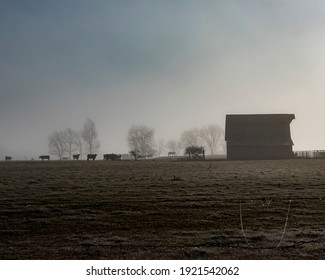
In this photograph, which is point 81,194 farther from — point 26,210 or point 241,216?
point 241,216

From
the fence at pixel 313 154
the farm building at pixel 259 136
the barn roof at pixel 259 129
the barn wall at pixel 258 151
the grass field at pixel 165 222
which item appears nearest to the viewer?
the grass field at pixel 165 222

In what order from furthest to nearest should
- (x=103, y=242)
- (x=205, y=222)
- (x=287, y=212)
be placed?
(x=287, y=212) < (x=205, y=222) < (x=103, y=242)

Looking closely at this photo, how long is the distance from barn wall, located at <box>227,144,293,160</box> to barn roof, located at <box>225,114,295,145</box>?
586 millimetres

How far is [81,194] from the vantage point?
15.6 metres

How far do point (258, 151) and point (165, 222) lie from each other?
51535mm

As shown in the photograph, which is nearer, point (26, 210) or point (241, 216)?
point (241, 216)

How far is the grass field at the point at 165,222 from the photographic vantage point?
314 inches

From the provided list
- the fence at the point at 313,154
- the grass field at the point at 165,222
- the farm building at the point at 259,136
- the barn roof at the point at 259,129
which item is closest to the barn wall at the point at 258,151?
the farm building at the point at 259,136

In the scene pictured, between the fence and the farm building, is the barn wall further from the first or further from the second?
the fence

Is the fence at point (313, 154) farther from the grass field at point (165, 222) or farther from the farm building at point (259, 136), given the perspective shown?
the grass field at point (165, 222)

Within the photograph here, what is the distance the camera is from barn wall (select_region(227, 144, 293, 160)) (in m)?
59.7

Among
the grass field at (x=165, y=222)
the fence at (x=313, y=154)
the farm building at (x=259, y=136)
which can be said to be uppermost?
the farm building at (x=259, y=136)

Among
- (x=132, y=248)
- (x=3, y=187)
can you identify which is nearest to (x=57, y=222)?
(x=132, y=248)

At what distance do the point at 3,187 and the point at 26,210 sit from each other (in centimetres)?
666
